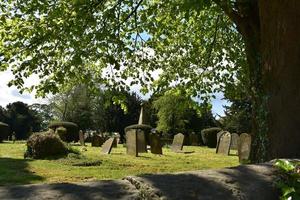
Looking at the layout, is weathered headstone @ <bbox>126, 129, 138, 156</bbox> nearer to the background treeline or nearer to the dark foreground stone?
the background treeline

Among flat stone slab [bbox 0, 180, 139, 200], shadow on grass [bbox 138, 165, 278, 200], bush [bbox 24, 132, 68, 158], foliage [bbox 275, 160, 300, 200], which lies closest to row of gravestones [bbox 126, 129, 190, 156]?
bush [bbox 24, 132, 68, 158]

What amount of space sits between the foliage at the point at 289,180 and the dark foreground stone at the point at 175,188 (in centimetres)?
9

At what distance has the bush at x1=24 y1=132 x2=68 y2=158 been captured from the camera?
18266 millimetres

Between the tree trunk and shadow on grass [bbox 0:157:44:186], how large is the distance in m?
6.49

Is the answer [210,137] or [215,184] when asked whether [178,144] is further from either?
[215,184]

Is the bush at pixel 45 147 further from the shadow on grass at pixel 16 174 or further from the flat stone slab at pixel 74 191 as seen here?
the flat stone slab at pixel 74 191

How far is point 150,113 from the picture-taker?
61.6m

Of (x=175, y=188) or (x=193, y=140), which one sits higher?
(x=193, y=140)

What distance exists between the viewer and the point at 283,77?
7.65 m

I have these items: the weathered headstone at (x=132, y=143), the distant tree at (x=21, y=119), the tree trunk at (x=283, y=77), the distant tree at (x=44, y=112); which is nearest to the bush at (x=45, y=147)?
the weathered headstone at (x=132, y=143)

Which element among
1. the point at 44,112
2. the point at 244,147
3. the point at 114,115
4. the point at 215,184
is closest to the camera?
the point at 215,184

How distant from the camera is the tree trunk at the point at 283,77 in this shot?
7375mm

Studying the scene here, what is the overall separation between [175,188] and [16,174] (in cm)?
1003

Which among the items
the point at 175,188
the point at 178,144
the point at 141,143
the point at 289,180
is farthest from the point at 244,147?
the point at 175,188
